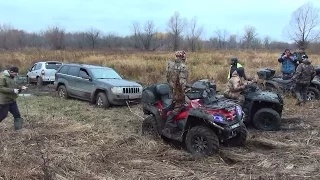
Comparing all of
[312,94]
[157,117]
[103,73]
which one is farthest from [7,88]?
[312,94]

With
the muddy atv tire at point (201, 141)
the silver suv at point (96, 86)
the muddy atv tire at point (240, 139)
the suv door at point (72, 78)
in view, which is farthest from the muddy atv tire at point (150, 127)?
the suv door at point (72, 78)

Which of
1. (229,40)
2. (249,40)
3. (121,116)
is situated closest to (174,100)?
(121,116)

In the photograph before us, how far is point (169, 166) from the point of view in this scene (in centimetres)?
568

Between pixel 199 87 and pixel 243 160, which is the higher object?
pixel 199 87

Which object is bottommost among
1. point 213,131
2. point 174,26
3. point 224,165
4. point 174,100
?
point 224,165

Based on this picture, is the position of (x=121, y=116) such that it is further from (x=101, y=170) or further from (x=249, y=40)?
(x=249, y=40)

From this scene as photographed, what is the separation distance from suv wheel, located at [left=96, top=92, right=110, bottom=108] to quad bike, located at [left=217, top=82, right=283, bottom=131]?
15.8ft

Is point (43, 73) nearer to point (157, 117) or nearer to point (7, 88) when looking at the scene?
point (7, 88)

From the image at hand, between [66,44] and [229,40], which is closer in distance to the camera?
[66,44]

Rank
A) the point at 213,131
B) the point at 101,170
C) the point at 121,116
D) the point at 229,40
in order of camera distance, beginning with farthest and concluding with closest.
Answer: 1. the point at 229,40
2. the point at 121,116
3. the point at 213,131
4. the point at 101,170

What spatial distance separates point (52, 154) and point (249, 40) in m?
88.9

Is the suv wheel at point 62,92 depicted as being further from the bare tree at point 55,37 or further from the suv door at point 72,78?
the bare tree at point 55,37

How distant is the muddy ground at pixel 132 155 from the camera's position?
5.25 meters

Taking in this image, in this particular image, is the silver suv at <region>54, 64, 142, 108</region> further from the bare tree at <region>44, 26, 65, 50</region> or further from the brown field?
the bare tree at <region>44, 26, 65, 50</region>
